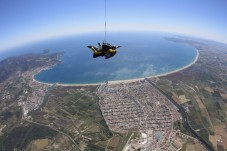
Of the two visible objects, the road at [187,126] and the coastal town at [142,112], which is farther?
the coastal town at [142,112]

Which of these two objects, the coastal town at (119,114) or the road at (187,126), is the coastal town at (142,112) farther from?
the road at (187,126)

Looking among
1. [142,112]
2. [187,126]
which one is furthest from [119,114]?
[187,126]

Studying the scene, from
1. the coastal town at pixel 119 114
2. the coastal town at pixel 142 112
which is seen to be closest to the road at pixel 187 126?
the coastal town at pixel 119 114

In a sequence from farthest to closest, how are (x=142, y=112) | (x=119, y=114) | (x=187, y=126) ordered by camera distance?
(x=142, y=112)
(x=119, y=114)
(x=187, y=126)

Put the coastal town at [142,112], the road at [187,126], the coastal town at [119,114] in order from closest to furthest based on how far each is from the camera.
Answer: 1. the road at [187,126]
2. the coastal town at [119,114]
3. the coastal town at [142,112]

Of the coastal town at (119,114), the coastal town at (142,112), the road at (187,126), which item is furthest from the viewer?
the coastal town at (142,112)

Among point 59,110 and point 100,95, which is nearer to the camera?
point 59,110

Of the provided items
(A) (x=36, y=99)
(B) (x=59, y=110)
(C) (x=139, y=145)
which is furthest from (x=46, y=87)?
(C) (x=139, y=145)

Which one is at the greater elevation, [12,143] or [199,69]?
[199,69]

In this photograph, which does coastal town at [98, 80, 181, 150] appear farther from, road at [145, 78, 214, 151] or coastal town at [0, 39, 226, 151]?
road at [145, 78, 214, 151]

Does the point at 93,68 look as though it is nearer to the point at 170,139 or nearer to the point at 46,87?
the point at 46,87

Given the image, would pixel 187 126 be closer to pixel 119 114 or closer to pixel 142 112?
pixel 142 112
